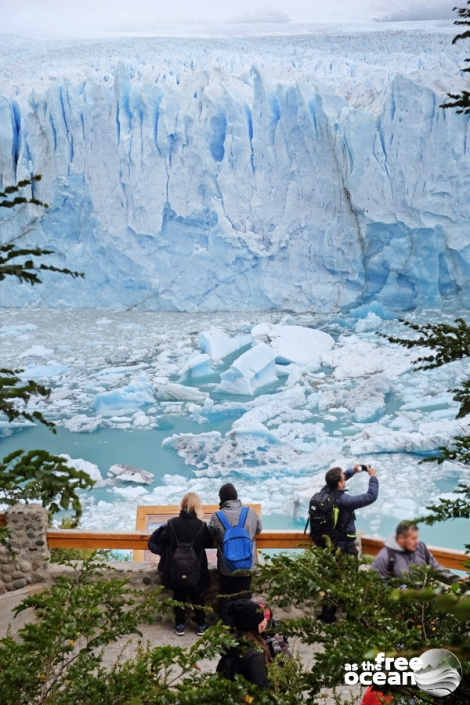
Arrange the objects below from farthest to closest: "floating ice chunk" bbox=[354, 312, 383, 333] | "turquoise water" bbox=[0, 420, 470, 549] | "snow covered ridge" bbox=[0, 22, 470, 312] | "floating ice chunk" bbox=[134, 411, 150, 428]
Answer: "snow covered ridge" bbox=[0, 22, 470, 312], "floating ice chunk" bbox=[354, 312, 383, 333], "floating ice chunk" bbox=[134, 411, 150, 428], "turquoise water" bbox=[0, 420, 470, 549]

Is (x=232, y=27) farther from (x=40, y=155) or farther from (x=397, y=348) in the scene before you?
(x=397, y=348)

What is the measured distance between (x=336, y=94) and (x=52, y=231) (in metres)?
5.18

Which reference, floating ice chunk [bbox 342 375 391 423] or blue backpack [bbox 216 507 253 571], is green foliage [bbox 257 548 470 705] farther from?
floating ice chunk [bbox 342 375 391 423]

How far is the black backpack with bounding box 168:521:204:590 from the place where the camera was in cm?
300

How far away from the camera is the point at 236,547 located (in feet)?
9.76

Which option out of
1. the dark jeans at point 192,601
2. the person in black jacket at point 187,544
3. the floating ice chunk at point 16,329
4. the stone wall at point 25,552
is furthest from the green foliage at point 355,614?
the floating ice chunk at point 16,329

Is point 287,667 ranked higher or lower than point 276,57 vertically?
lower

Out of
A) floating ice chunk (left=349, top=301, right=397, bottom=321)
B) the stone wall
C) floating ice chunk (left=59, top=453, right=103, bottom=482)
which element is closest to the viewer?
the stone wall

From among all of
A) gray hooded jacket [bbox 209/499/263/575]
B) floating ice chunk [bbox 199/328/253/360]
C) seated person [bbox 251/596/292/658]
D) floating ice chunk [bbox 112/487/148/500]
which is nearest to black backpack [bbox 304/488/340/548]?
→ gray hooded jacket [bbox 209/499/263/575]

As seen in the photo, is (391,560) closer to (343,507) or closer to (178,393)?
(343,507)

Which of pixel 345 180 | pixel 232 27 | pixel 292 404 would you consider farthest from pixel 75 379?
pixel 232 27

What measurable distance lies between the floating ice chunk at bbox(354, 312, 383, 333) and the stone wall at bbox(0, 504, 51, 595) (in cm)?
832

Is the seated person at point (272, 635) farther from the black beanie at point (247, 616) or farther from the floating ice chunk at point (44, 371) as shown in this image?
the floating ice chunk at point (44, 371)

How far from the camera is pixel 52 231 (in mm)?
12250
